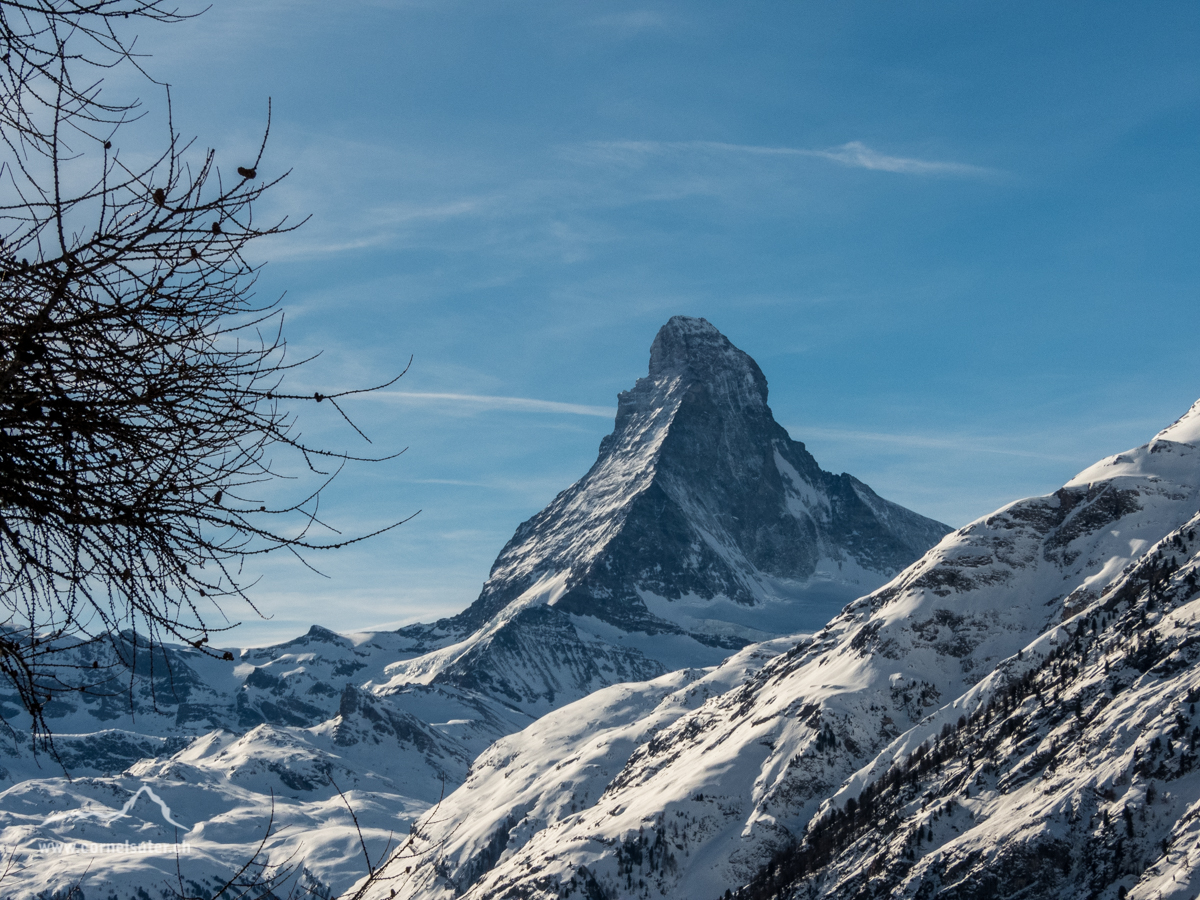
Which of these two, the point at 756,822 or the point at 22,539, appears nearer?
the point at 22,539

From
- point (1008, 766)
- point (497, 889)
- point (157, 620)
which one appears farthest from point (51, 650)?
point (497, 889)

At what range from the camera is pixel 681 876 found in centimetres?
17688

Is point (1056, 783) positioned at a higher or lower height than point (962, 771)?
lower

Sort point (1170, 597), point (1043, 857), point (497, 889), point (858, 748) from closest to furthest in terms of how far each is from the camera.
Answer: point (1043, 857) → point (1170, 597) → point (858, 748) → point (497, 889)

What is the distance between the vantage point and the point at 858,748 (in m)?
185

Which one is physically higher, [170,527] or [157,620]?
[170,527]

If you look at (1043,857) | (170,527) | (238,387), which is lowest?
(1043,857)

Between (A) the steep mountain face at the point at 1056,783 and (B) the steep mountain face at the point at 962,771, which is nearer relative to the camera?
(A) the steep mountain face at the point at 1056,783

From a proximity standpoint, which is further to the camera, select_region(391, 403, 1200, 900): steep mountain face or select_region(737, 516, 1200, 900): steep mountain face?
select_region(391, 403, 1200, 900): steep mountain face

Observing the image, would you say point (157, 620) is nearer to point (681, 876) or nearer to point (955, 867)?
point (955, 867)

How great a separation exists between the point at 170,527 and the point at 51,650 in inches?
35.4

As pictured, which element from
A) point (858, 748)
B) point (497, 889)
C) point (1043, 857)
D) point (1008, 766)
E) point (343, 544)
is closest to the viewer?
point (343, 544)

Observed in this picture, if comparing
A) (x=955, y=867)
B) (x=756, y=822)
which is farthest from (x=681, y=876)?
(x=955, y=867)

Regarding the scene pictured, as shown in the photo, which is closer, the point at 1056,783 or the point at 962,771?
the point at 1056,783
